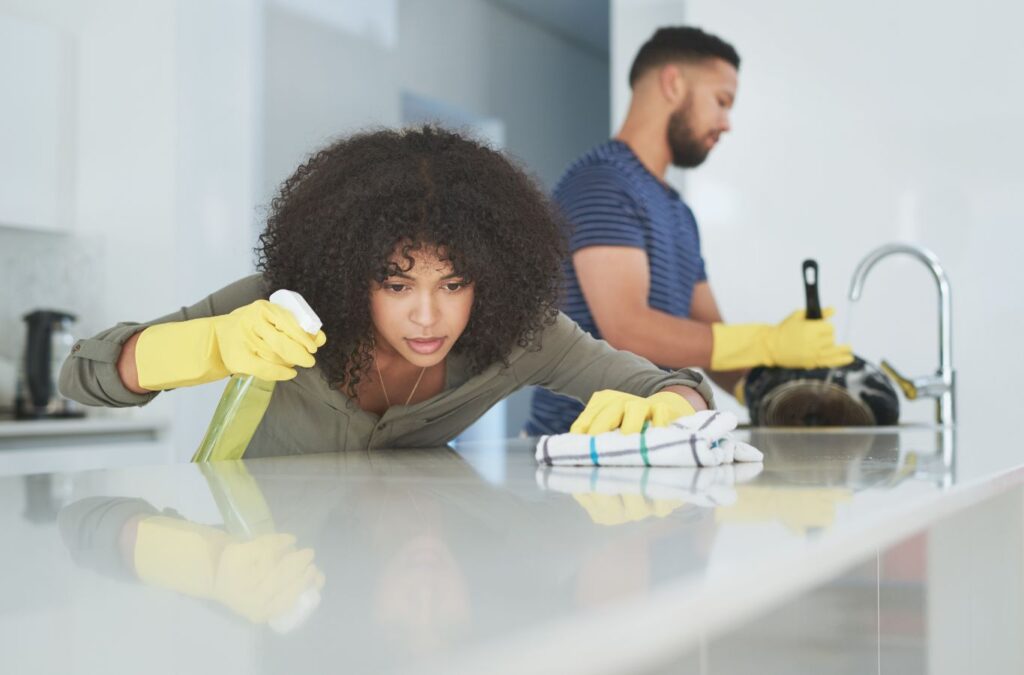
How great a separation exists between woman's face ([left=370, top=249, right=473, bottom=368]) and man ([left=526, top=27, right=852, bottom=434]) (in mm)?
1006

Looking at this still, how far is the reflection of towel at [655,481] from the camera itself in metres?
0.67

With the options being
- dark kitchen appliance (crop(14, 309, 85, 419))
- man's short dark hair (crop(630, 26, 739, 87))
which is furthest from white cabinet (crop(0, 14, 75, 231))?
man's short dark hair (crop(630, 26, 739, 87))

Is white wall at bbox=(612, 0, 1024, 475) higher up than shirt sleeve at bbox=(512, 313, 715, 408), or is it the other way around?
white wall at bbox=(612, 0, 1024, 475)

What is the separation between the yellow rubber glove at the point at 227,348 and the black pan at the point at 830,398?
115 cm

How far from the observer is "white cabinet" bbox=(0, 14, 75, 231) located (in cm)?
279

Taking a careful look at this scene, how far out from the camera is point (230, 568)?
16.8 inches

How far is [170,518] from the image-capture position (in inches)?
23.4

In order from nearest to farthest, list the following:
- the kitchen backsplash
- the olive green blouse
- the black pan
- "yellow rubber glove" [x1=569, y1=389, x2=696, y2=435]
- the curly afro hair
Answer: "yellow rubber glove" [x1=569, y1=389, x2=696, y2=435], the curly afro hair, the olive green blouse, the black pan, the kitchen backsplash

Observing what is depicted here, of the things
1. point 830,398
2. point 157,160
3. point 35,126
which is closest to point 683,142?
point 830,398

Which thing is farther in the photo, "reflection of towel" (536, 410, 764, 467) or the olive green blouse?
the olive green blouse

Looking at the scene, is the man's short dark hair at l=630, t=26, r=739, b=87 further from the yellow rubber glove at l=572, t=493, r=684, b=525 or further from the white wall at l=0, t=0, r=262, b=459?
the yellow rubber glove at l=572, t=493, r=684, b=525

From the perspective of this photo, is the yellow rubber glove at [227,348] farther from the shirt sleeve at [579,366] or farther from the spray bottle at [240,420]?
the shirt sleeve at [579,366]

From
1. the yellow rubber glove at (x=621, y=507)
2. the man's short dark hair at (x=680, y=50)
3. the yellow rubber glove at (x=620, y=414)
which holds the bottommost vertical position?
the yellow rubber glove at (x=621, y=507)

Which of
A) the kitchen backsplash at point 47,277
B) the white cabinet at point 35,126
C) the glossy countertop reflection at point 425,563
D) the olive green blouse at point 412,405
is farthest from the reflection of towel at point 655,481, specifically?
the kitchen backsplash at point 47,277
